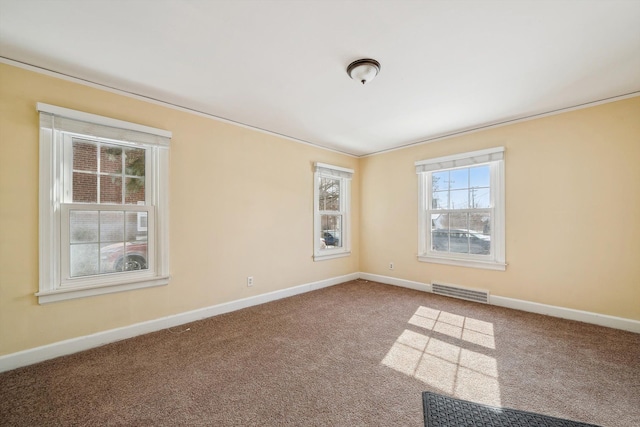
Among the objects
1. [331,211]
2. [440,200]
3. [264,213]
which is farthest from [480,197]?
[264,213]

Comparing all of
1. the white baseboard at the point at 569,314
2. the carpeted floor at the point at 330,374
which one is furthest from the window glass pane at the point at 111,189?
the white baseboard at the point at 569,314

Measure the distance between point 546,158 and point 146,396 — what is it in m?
4.60

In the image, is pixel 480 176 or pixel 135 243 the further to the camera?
pixel 480 176

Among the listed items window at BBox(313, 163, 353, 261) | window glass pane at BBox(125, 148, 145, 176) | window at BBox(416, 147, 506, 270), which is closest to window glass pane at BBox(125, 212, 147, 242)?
window glass pane at BBox(125, 148, 145, 176)

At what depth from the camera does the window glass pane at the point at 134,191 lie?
2704mm

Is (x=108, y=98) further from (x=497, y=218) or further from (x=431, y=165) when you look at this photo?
(x=497, y=218)

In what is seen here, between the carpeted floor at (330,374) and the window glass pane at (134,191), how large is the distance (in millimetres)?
1387

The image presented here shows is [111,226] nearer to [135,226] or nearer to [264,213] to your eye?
[135,226]

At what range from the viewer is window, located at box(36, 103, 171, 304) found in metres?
2.27

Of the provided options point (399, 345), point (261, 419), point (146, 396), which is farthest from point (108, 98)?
point (399, 345)

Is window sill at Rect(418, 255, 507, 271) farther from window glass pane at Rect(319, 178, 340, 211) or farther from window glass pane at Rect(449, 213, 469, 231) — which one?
window glass pane at Rect(319, 178, 340, 211)

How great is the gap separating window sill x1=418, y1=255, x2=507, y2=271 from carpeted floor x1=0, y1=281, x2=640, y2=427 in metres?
0.70

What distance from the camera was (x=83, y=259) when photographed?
2.47 m

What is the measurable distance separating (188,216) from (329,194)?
2.48 metres
